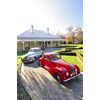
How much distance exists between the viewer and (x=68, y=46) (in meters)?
1.96

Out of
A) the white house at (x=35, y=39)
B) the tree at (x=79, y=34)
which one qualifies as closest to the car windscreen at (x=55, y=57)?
the white house at (x=35, y=39)

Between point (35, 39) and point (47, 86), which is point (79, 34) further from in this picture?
point (47, 86)

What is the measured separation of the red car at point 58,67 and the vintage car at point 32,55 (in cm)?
5

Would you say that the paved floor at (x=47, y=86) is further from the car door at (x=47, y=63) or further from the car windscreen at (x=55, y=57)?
the car windscreen at (x=55, y=57)

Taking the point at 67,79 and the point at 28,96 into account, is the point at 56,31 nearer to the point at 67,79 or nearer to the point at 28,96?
the point at 67,79

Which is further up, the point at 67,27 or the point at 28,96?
the point at 67,27

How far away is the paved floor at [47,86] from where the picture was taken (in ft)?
5.78

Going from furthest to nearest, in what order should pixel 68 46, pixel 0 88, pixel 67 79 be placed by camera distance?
pixel 68 46, pixel 67 79, pixel 0 88

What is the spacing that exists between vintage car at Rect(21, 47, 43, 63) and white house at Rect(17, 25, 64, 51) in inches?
1.7

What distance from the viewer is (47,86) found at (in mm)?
1789

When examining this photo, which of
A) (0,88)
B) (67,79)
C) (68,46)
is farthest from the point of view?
(68,46)
